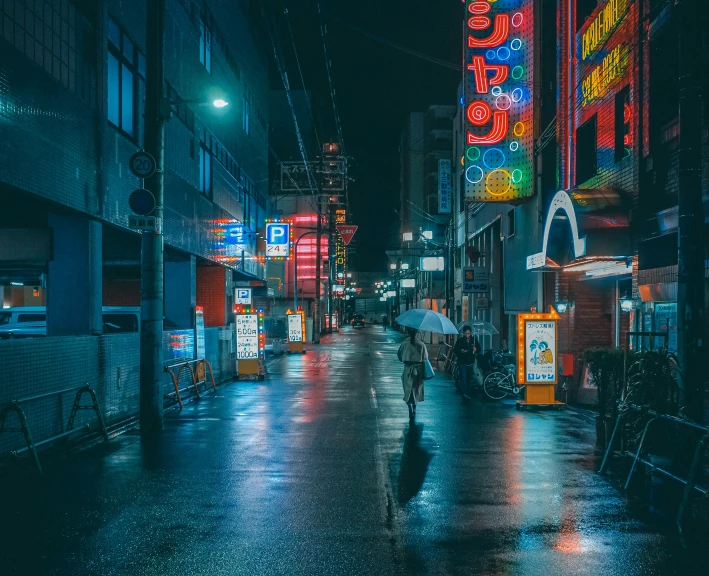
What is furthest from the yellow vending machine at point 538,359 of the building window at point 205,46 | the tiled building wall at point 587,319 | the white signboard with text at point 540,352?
the building window at point 205,46

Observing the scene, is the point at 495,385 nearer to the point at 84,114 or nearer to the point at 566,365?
the point at 566,365

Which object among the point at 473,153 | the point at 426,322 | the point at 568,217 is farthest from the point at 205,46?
the point at 568,217

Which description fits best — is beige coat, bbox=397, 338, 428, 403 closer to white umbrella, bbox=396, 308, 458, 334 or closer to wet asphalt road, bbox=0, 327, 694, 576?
white umbrella, bbox=396, 308, 458, 334

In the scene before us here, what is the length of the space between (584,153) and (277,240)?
21.6 m

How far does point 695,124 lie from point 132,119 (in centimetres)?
1215

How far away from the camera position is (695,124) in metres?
9.01

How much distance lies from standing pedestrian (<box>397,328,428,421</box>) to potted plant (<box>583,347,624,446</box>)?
164 inches

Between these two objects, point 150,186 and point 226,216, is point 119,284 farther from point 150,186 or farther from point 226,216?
point 150,186

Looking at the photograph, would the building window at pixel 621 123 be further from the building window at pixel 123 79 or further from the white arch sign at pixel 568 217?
the building window at pixel 123 79

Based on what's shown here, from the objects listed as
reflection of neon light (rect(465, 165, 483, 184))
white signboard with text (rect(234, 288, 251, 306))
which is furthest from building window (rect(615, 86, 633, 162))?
white signboard with text (rect(234, 288, 251, 306))

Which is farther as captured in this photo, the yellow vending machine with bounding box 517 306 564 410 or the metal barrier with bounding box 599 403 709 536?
the yellow vending machine with bounding box 517 306 564 410

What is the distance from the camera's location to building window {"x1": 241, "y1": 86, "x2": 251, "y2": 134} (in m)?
33.3

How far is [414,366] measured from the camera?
597 inches

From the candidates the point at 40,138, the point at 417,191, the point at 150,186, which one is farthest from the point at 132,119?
the point at 417,191
